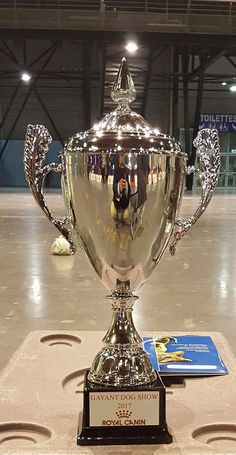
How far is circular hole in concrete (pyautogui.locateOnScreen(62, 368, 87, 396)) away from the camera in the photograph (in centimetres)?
134

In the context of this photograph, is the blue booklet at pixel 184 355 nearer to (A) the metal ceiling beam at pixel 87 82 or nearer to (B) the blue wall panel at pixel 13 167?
(A) the metal ceiling beam at pixel 87 82

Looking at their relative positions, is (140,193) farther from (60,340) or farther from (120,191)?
(60,340)

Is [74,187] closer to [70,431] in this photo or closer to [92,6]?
[70,431]

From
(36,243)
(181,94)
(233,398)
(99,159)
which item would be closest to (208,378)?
(233,398)

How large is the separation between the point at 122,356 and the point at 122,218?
0.30m

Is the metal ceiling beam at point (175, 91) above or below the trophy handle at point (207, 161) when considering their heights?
above

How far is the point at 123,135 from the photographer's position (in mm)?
1121

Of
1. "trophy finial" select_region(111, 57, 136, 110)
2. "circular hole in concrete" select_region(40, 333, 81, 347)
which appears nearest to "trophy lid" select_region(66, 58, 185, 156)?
"trophy finial" select_region(111, 57, 136, 110)

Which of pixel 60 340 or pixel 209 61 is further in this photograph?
pixel 209 61

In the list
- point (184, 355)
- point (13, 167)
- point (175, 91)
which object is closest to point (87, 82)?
point (175, 91)

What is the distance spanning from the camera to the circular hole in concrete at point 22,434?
1.09 m

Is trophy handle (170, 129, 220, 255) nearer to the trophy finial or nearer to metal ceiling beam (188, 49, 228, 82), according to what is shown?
the trophy finial

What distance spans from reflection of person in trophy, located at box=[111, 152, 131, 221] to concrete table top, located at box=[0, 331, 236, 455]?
448mm

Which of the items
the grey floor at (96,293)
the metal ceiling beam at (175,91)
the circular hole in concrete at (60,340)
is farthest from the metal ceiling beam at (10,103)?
the circular hole in concrete at (60,340)
